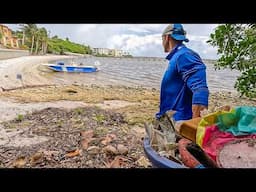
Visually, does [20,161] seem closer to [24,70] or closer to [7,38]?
[7,38]

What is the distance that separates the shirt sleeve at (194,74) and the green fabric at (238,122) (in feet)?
0.63

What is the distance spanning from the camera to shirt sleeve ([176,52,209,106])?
132cm

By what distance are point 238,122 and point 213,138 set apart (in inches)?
5.2

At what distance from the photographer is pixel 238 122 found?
3.80 feet

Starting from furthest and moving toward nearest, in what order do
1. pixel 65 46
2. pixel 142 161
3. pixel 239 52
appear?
pixel 65 46
pixel 142 161
pixel 239 52

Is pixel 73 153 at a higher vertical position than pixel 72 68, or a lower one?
lower

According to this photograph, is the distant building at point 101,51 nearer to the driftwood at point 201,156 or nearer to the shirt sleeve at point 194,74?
the shirt sleeve at point 194,74

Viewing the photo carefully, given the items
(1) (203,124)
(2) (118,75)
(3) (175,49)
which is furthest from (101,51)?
(1) (203,124)

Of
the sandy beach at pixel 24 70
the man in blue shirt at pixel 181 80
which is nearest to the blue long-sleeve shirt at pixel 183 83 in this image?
the man in blue shirt at pixel 181 80

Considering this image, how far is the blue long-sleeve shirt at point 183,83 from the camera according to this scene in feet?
4.34
